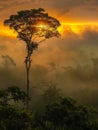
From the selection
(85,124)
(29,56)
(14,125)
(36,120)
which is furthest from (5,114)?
(29,56)

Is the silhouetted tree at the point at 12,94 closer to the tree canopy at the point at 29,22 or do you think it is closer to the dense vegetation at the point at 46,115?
the dense vegetation at the point at 46,115

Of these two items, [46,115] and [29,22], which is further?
[29,22]

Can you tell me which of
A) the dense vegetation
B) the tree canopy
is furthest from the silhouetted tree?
the tree canopy

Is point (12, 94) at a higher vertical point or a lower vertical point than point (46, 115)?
higher

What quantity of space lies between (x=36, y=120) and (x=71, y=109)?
4409mm

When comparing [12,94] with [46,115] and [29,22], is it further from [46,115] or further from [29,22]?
[29,22]

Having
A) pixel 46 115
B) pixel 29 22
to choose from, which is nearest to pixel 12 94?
pixel 46 115

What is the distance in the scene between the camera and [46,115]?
61125 millimetres

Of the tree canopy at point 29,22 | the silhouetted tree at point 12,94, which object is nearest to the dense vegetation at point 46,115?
the silhouetted tree at point 12,94

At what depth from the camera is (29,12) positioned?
92.4 meters

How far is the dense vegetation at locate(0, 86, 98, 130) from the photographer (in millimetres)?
55750

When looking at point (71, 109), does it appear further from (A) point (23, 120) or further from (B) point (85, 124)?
(A) point (23, 120)

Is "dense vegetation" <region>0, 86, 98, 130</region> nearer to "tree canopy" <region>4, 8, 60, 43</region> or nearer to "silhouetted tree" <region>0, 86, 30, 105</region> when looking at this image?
"silhouetted tree" <region>0, 86, 30, 105</region>

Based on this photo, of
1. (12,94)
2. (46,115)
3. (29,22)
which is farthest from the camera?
(29,22)
